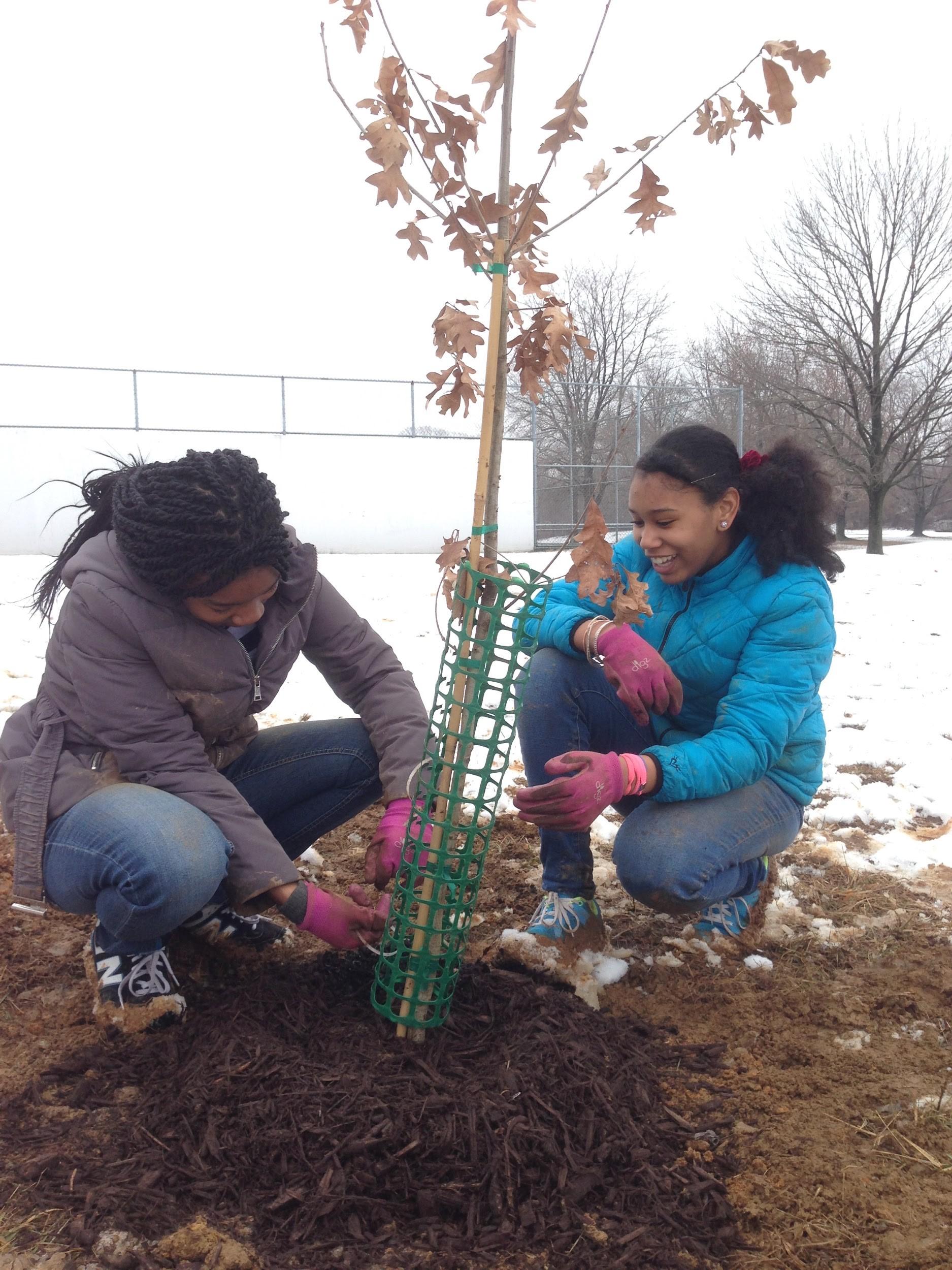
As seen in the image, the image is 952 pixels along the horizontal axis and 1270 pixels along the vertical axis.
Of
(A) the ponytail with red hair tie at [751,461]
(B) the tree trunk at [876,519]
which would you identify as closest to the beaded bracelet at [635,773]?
(A) the ponytail with red hair tie at [751,461]

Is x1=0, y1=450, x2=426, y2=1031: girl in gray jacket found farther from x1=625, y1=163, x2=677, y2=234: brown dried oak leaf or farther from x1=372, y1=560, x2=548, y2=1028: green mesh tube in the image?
x1=625, y1=163, x2=677, y2=234: brown dried oak leaf

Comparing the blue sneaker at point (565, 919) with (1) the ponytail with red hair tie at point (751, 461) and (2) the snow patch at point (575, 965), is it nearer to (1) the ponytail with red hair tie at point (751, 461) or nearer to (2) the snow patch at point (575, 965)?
(2) the snow patch at point (575, 965)

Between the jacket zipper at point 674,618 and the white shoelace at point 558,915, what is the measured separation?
2.29ft

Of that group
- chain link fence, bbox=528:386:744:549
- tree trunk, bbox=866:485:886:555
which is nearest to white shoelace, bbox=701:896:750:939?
chain link fence, bbox=528:386:744:549

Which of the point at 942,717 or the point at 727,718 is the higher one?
the point at 727,718

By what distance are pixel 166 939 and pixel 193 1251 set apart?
Result: 3.16 feet

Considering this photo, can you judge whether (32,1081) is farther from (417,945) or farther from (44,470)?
(44,470)

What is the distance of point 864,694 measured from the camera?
5.20m

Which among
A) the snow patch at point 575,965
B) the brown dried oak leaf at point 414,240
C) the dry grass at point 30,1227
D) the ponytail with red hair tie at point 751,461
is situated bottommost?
the snow patch at point 575,965

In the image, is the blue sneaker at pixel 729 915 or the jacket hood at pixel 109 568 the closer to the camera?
the jacket hood at pixel 109 568

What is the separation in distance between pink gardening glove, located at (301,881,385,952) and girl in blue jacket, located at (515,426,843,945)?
1.53 ft

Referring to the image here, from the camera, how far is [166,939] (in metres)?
2.32

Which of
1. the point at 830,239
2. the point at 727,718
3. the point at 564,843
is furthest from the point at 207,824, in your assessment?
the point at 830,239

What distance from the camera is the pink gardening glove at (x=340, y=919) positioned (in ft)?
6.61
